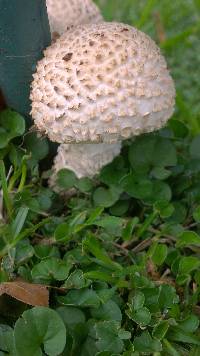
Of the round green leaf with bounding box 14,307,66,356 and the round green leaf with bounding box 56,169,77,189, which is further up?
the round green leaf with bounding box 56,169,77,189

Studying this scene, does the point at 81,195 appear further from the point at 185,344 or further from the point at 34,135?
the point at 185,344

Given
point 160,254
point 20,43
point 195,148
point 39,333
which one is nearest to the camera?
point 39,333

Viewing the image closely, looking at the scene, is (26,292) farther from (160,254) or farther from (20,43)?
(20,43)

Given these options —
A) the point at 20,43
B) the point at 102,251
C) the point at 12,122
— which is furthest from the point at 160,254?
the point at 20,43

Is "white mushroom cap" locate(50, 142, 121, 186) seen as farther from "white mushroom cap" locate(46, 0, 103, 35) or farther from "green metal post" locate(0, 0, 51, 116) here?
"white mushroom cap" locate(46, 0, 103, 35)

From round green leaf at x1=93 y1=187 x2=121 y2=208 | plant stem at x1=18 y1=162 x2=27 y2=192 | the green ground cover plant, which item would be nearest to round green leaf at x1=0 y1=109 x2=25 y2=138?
the green ground cover plant

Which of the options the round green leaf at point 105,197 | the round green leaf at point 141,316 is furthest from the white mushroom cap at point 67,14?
the round green leaf at point 141,316
